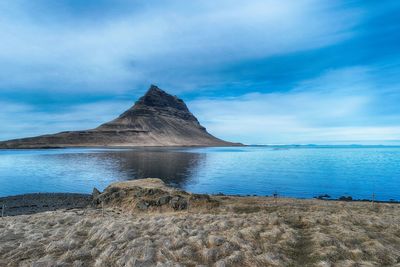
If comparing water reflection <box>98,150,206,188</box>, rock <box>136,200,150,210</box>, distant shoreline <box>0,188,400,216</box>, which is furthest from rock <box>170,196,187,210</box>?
water reflection <box>98,150,206,188</box>

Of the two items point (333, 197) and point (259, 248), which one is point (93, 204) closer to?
point (259, 248)

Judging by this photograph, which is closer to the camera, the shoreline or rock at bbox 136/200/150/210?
rock at bbox 136/200/150/210

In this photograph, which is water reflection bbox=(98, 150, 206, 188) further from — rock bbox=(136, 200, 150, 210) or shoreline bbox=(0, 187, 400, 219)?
rock bbox=(136, 200, 150, 210)

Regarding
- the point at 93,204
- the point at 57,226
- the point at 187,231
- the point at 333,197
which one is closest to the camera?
the point at 187,231

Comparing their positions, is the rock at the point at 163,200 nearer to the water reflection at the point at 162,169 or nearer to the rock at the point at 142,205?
the rock at the point at 142,205

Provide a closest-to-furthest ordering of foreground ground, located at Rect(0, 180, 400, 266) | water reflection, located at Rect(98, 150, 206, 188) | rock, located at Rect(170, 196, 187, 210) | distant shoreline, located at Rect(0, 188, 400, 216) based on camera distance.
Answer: foreground ground, located at Rect(0, 180, 400, 266), rock, located at Rect(170, 196, 187, 210), distant shoreline, located at Rect(0, 188, 400, 216), water reflection, located at Rect(98, 150, 206, 188)

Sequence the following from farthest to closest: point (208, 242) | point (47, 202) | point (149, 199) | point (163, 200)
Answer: point (47, 202) < point (149, 199) < point (163, 200) < point (208, 242)

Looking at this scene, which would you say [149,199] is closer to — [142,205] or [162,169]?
[142,205]

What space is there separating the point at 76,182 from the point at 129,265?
60721 millimetres

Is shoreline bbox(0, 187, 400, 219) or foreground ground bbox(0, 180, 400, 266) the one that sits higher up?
foreground ground bbox(0, 180, 400, 266)

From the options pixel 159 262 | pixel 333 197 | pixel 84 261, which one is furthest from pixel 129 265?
pixel 333 197

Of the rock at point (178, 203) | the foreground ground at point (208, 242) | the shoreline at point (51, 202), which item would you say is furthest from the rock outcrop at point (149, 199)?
the foreground ground at point (208, 242)

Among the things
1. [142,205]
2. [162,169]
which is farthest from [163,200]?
[162,169]

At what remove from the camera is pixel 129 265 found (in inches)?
456
